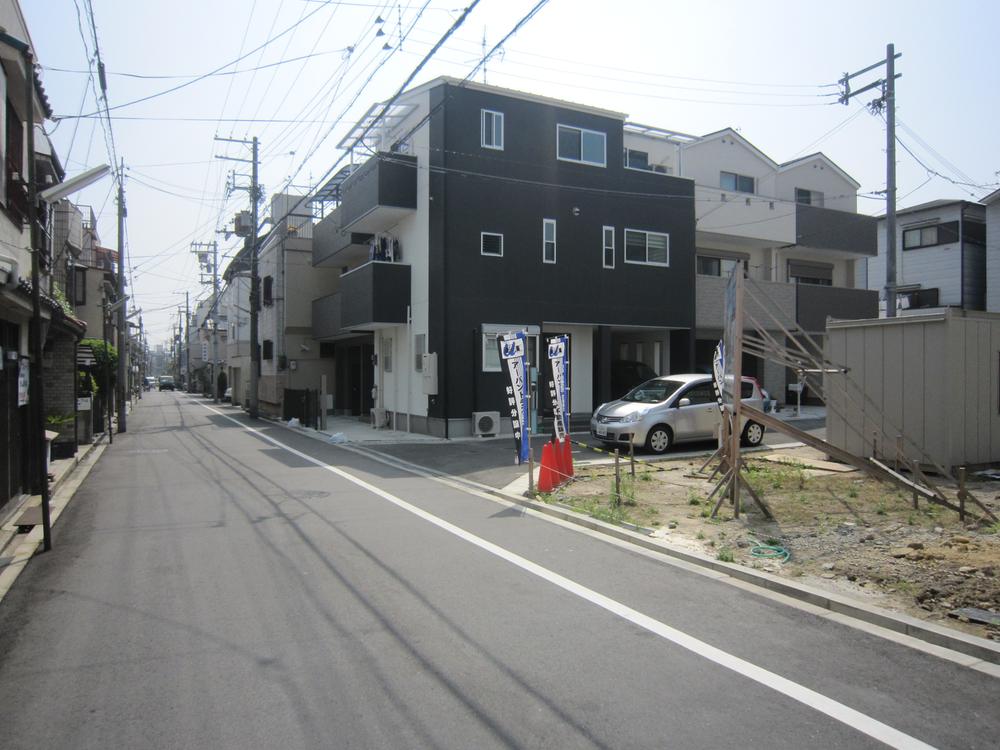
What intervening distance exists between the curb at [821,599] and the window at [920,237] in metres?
26.8

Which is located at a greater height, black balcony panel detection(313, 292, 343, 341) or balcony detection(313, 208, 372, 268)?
balcony detection(313, 208, 372, 268)

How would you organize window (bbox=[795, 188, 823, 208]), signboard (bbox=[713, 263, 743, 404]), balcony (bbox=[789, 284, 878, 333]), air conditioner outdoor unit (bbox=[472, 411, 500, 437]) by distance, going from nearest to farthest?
signboard (bbox=[713, 263, 743, 404]), air conditioner outdoor unit (bbox=[472, 411, 500, 437]), balcony (bbox=[789, 284, 878, 333]), window (bbox=[795, 188, 823, 208])

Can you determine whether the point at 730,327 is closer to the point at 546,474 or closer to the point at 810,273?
the point at 546,474

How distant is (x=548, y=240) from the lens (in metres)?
20.6

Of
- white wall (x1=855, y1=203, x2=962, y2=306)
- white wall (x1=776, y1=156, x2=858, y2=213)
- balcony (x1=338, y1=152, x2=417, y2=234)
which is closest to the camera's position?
balcony (x1=338, y1=152, x2=417, y2=234)

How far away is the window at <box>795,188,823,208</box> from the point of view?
89.6ft

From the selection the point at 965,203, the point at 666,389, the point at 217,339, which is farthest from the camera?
the point at 217,339

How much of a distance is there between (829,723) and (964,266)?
29.7 m

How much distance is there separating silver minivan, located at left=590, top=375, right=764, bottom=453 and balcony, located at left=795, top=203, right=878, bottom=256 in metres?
12.9

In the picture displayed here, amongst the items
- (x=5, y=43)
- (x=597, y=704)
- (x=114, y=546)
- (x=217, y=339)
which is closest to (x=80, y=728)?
(x=597, y=704)

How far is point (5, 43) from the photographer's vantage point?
8.02 metres

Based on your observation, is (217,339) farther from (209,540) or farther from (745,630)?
(745,630)

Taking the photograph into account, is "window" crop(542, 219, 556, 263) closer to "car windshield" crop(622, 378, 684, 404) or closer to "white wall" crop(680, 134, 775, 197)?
"car windshield" crop(622, 378, 684, 404)

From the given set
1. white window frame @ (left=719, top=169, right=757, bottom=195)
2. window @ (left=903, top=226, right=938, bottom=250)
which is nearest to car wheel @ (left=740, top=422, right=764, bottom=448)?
white window frame @ (left=719, top=169, right=757, bottom=195)
